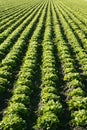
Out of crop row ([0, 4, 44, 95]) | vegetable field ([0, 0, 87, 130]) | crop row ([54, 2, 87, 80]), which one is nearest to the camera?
vegetable field ([0, 0, 87, 130])

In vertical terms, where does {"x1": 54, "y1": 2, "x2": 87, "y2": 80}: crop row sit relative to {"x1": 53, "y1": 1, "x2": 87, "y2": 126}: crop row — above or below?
above

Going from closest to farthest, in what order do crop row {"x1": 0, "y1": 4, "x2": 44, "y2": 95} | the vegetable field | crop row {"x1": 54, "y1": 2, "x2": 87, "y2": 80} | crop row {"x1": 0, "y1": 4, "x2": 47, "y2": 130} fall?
crop row {"x1": 0, "y1": 4, "x2": 47, "y2": 130} < the vegetable field < crop row {"x1": 0, "y1": 4, "x2": 44, "y2": 95} < crop row {"x1": 54, "y1": 2, "x2": 87, "y2": 80}

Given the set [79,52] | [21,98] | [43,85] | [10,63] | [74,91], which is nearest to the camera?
[21,98]

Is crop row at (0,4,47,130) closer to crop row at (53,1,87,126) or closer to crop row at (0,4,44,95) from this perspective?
crop row at (0,4,44,95)

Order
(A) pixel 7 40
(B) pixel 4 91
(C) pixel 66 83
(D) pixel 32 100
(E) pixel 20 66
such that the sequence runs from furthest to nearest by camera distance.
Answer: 1. (A) pixel 7 40
2. (E) pixel 20 66
3. (C) pixel 66 83
4. (B) pixel 4 91
5. (D) pixel 32 100

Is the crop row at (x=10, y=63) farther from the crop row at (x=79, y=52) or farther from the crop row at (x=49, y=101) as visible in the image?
the crop row at (x=79, y=52)

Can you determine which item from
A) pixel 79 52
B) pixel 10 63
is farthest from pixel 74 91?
pixel 79 52

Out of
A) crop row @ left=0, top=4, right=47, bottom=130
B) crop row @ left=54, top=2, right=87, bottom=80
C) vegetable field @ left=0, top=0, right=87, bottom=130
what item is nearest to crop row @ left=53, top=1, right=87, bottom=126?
vegetable field @ left=0, top=0, right=87, bottom=130

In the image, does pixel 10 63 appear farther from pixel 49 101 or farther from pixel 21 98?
→ pixel 49 101

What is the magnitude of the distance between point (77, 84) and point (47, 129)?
523 cm

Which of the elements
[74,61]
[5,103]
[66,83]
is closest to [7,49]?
[74,61]

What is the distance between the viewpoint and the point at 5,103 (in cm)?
1620

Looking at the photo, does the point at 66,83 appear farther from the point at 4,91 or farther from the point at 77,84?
the point at 4,91

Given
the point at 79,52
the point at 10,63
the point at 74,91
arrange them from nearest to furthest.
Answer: the point at 74,91, the point at 10,63, the point at 79,52
